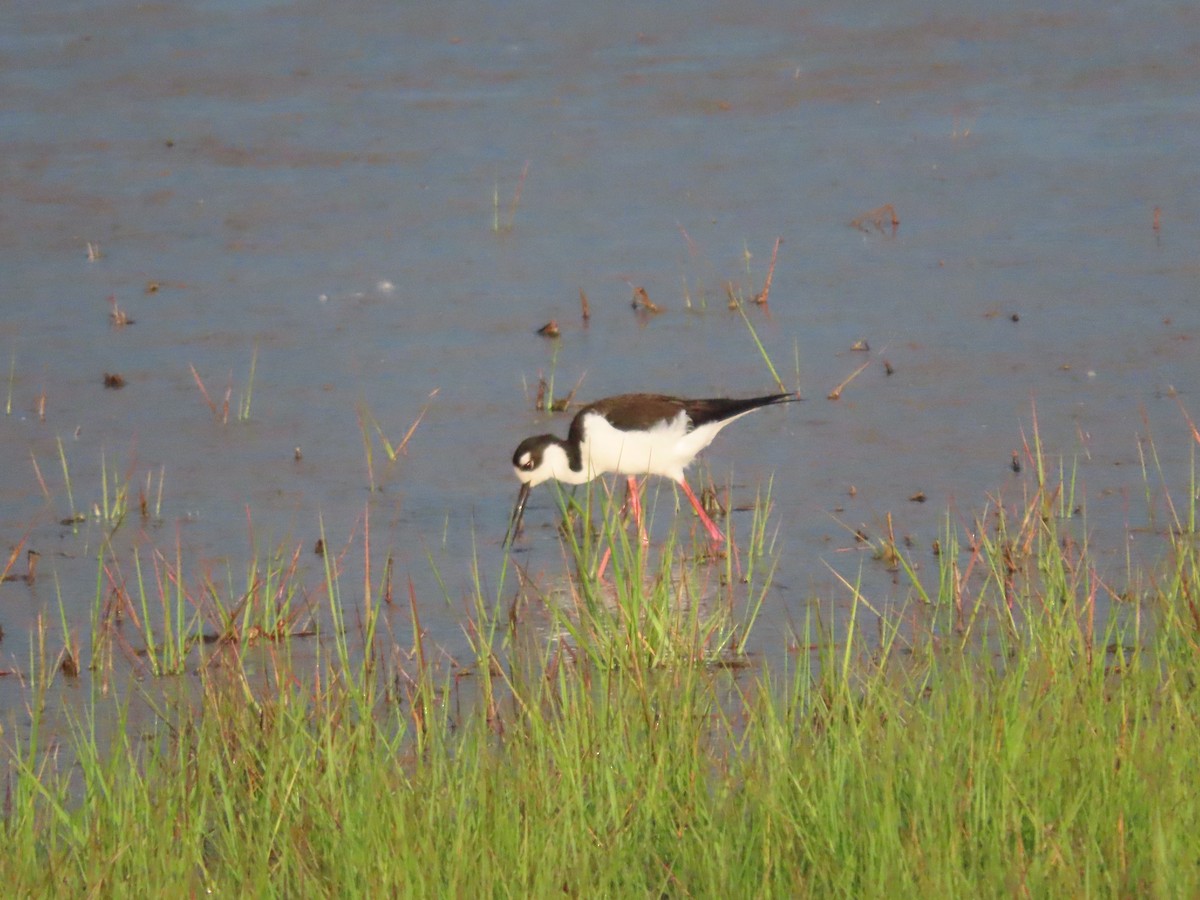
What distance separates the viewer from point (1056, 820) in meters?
3.36

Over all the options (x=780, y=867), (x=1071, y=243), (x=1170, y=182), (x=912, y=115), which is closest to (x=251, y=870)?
(x=780, y=867)

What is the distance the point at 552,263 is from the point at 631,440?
300 centimetres

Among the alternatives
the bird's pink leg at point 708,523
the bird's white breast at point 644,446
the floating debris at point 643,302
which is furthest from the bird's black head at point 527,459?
the floating debris at point 643,302

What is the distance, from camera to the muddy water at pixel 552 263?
21.7 feet

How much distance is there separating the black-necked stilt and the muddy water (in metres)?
0.21

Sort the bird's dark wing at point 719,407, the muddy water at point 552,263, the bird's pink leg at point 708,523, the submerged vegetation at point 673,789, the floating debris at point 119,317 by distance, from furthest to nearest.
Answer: the floating debris at point 119,317 → the bird's dark wing at point 719,407 → the muddy water at point 552,263 → the bird's pink leg at point 708,523 → the submerged vegetation at point 673,789

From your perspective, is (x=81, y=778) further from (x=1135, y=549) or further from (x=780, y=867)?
(x=1135, y=549)

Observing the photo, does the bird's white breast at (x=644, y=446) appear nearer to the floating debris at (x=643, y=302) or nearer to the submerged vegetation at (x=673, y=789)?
the floating debris at (x=643, y=302)

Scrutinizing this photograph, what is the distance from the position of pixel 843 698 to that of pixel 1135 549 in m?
2.17

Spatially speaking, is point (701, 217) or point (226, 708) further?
point (701, 217)

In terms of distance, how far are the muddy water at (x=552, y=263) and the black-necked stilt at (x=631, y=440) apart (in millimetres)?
205

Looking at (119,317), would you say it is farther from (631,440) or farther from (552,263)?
(631,440)

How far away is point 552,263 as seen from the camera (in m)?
9.55

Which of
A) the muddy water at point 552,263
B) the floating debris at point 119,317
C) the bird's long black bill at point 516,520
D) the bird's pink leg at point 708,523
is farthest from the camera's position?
the floating debris at point 119,317
